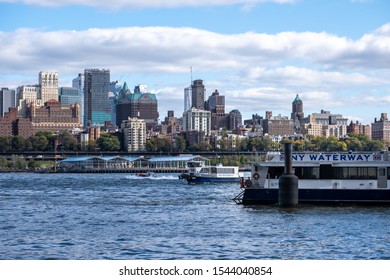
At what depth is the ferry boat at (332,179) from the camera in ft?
241

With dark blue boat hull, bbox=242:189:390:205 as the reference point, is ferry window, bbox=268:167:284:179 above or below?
above

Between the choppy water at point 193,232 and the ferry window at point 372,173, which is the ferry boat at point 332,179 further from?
the choppy water at point 193,232

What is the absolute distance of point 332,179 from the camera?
74250 mm

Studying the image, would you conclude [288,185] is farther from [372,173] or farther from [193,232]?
[193,232]

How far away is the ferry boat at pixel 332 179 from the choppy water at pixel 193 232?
166cm

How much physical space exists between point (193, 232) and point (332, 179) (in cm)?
2052

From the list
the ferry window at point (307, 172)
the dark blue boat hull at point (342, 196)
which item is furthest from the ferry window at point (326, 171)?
the dark blue boat hull at point (342, 196)

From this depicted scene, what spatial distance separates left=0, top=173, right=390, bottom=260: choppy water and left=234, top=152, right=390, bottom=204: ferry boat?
5.45ft

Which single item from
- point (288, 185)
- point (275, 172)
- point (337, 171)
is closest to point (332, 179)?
point (337, 171)

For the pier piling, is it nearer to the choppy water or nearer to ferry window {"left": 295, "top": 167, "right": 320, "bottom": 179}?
the choppy water

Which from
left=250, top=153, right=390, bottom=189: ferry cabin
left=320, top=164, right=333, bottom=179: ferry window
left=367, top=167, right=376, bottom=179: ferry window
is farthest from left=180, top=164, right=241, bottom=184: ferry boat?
left=367, top=167, right=376, bottom=179: ferry window

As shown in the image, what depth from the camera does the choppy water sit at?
47656mm
